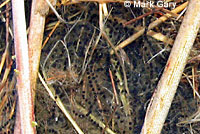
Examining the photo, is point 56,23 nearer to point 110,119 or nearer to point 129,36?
point 129,36

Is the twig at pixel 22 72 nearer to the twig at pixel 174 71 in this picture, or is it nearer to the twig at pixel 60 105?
the twig at pixel 60 105

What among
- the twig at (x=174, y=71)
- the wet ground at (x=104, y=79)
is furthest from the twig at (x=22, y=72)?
the twig at (x=174, y=71)

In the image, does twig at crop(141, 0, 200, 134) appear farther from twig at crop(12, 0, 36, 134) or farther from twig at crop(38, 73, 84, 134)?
twig at crop(12, 0, 36, 134)

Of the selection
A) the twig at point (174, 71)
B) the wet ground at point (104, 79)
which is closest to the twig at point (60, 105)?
the wet ground at point (104, 79)

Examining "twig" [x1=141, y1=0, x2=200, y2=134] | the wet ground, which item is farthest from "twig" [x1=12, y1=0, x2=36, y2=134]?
"twig" [x1=141, y1=0, x2=200, y2=134]

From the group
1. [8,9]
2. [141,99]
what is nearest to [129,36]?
[141,99]

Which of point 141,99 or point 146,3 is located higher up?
point 146,3

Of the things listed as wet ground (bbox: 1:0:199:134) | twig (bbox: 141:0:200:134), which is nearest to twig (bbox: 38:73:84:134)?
wet ground (bbox: 1:0:199:134)

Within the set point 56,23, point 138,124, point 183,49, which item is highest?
point 56,23

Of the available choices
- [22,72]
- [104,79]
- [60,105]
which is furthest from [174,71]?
[22,72]
